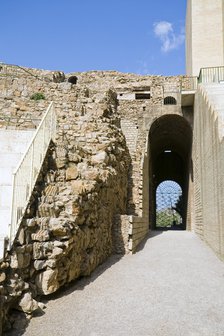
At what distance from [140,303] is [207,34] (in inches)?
798

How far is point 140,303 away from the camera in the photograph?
564 cm

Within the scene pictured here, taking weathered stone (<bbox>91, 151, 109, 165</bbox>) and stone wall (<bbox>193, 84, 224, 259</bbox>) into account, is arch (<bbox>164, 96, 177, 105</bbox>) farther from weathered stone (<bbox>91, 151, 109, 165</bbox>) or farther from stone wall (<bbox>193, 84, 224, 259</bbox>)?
weathered stone (<bbox>91, 151, 109, 165</bbox>)

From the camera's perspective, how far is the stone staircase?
5.08 meters

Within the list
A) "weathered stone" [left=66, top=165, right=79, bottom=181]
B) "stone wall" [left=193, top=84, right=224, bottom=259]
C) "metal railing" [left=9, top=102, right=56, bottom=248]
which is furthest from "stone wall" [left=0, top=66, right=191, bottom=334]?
"stone wall" [left=193, top=84, right=224, bottom=259]

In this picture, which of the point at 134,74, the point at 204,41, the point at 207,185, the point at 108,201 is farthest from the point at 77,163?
the point at 204,41

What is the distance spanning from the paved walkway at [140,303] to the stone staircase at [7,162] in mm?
1580

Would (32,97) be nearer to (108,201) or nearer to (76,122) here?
(76,122)

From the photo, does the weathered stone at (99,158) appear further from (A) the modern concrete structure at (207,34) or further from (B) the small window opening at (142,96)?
(A) the modern concrete structure at (207,34)

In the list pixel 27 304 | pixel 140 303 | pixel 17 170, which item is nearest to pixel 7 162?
pixel 17 170

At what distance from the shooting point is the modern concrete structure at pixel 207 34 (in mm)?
20656

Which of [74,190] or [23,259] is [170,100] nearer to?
[74,190]

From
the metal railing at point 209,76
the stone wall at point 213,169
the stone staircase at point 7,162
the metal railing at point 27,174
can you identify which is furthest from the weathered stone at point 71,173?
the metal railing at point 209,76

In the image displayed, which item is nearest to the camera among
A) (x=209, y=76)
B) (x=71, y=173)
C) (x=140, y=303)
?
(x=140, y=303)

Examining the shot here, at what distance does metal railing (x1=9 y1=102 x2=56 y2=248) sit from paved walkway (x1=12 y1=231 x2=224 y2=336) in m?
1.58
